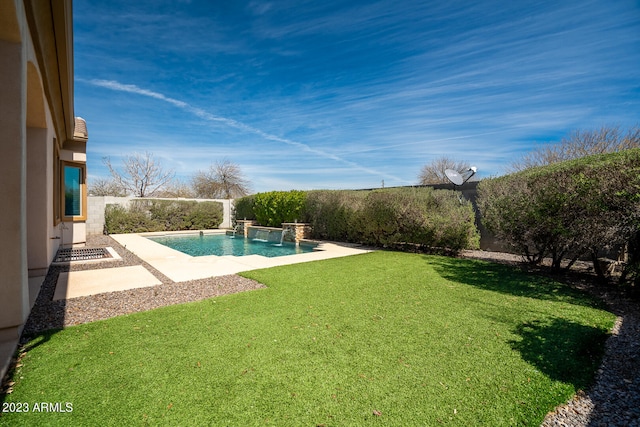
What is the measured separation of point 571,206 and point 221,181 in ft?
121

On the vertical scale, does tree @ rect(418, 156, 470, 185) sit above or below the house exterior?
above

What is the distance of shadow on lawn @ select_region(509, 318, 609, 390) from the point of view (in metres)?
2.95

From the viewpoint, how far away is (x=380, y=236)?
12156 millimetres

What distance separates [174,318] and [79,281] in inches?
137

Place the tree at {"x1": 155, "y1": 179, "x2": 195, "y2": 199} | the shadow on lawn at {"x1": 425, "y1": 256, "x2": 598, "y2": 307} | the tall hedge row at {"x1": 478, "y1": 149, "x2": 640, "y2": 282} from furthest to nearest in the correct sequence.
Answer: the tree at {"x1": 155, "y1": 179, "x2": 195, "y2": 199} → the shadow on lawn at {"x1": 425, "y1": 256, "x2": 598, "y2": 307} → the tall hedge row at {"x1": 478, "y1": 149, "x2": 640, "y2": 282}

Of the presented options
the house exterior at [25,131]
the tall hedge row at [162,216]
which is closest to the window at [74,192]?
the house exterior at [25,131]

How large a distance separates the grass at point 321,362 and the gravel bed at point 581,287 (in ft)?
0.44

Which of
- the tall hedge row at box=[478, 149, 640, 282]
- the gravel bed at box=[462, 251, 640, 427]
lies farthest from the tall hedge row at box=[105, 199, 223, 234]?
Answer: the gravel bed at box=[462, 251, 640, 427]

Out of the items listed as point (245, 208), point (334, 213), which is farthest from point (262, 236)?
point (334, 213)

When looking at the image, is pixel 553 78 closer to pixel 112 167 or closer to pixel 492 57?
pixel 492 57

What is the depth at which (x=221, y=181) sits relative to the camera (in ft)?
124

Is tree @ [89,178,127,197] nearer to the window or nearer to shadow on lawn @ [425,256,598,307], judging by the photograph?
the window

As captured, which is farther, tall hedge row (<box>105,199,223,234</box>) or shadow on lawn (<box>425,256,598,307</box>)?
tall hedge row (<box>105,199,223,234</box>)

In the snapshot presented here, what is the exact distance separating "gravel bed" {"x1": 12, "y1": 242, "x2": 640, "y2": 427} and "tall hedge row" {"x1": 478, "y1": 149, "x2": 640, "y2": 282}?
1.05m
